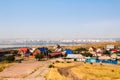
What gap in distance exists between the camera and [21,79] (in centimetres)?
3759

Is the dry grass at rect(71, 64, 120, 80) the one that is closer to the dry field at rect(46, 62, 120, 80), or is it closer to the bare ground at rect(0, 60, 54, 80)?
the dry field at rect(46, 62, 120, 80)

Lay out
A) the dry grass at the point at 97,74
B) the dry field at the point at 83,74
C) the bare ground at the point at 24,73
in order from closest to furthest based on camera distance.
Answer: the dry field at the point at 83,74, the bare ground at the point at 24,73, the dry grass at the point at 97,74

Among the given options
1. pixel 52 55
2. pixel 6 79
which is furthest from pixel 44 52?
pixel 6 79

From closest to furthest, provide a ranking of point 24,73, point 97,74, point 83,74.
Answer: point 83,74 → point 97,74 → point 24,73

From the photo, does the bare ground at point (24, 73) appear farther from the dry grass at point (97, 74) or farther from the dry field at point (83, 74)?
the dry grass at point (97, 74)

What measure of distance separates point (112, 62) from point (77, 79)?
37867 mm

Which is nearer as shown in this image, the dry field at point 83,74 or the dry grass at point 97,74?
the dry field at point 83,74

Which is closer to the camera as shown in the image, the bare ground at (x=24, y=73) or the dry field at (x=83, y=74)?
the dry field at (x=83, y=74)

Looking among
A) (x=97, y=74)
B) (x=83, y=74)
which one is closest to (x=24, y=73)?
(x=83, y=74)

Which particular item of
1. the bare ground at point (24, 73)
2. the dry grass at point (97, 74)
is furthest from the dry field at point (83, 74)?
the bare ground at point (24, 73)

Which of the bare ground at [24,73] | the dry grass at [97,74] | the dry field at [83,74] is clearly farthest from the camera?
the dry grass at [97,74]

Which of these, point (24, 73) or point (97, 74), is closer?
point (97, 74)

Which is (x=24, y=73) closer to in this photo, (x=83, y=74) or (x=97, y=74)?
(x=83, y=74)

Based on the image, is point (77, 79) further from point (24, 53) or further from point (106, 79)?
point (24, 53)
